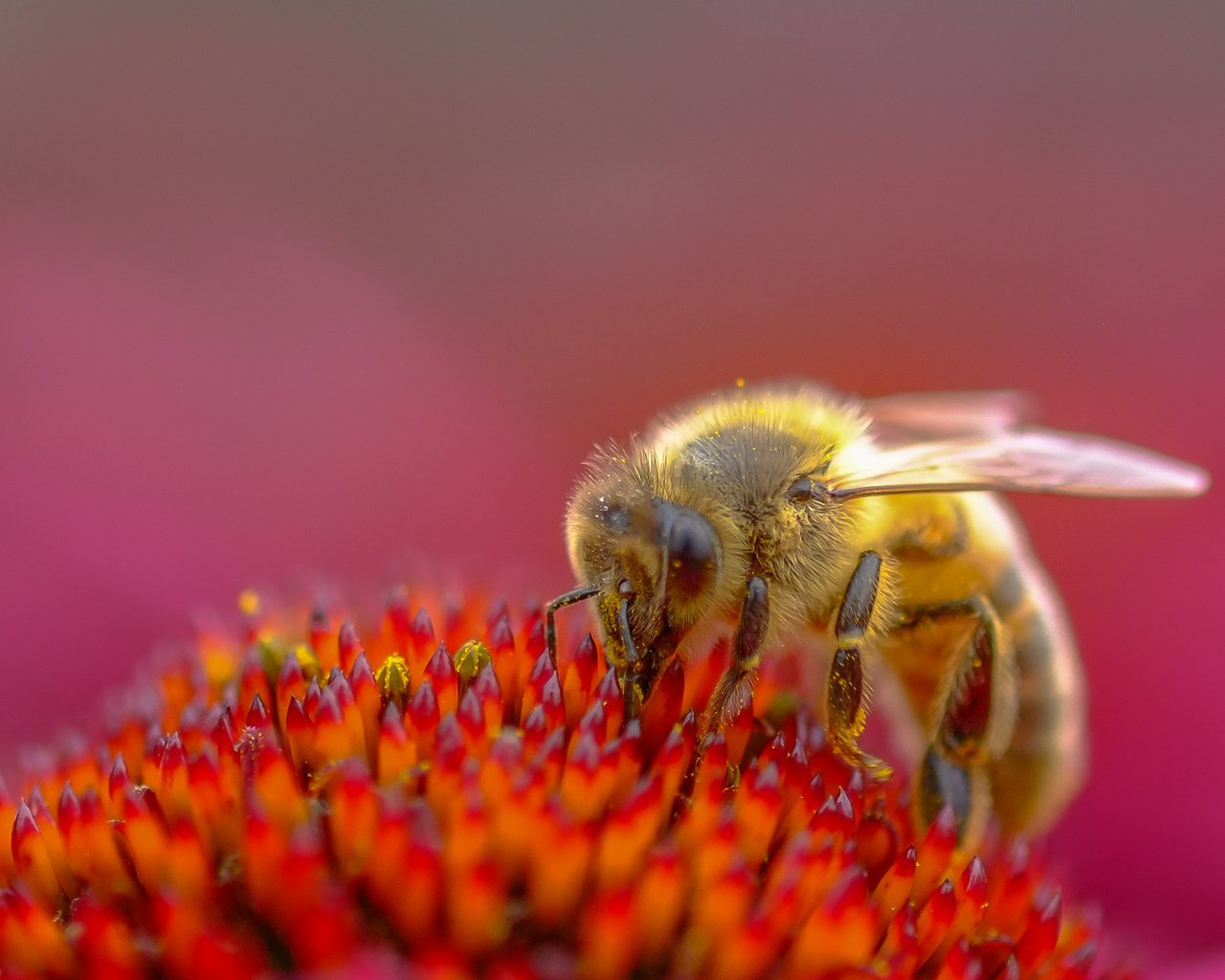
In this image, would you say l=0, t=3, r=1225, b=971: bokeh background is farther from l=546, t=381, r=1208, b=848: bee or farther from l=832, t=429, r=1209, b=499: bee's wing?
l=832, t=429, r=1209, b=499: bee's wing

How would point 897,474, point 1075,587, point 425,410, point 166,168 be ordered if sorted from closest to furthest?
point 897,474 < point 1075,587 < point 425,410 < point 166,168

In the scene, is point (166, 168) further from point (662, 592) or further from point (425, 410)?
point (662, 592)

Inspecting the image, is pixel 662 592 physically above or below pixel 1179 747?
above

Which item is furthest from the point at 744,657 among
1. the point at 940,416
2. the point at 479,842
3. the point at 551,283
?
the point at 551,283

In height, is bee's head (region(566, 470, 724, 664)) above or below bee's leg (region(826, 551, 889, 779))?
above

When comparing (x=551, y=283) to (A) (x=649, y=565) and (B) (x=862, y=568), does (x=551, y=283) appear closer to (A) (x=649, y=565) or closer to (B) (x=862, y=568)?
(B) (x=862, y=568)

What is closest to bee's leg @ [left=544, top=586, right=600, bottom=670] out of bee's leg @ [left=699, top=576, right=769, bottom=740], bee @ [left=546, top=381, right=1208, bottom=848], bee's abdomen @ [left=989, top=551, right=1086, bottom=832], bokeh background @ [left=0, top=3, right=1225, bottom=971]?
bee @ [left=546, top=381, right=1208, bottom=848]

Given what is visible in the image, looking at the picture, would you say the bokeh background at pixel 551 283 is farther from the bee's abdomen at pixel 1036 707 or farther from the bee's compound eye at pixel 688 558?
the bee's compound eye at pixel 688 558

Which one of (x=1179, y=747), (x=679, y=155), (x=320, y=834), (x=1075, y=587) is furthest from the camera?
(x=679, y=155)

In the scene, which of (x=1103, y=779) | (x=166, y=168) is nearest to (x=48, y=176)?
(x=166, y=168)
